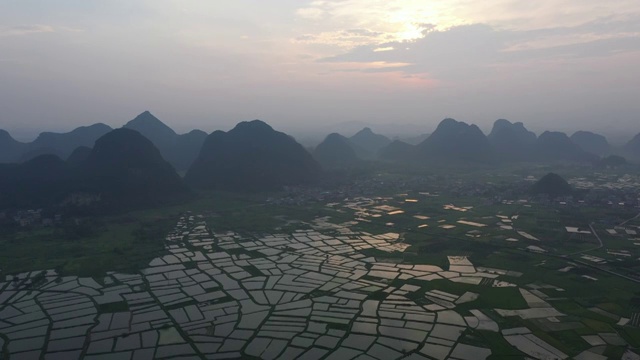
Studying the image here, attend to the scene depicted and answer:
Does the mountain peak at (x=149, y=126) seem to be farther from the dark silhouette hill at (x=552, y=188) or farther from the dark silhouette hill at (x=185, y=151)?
the dark silhouette hill at (x=552, y=188)

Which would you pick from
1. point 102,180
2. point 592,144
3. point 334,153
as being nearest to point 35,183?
point 102,180

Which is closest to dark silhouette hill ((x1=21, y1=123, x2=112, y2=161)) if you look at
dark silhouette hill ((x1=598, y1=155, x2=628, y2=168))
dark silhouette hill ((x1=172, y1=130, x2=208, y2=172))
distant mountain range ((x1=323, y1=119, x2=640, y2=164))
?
dark silhouette hill ((x1=172, y1=130, x2=208, y2=172))

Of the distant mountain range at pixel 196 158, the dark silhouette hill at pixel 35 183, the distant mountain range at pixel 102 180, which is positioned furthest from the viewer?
the distant mountain range at pixel 196 158

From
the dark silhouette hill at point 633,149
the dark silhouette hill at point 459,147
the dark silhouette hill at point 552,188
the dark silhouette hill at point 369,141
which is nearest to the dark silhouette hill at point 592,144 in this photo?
the dark silhouette hill at point 633,149

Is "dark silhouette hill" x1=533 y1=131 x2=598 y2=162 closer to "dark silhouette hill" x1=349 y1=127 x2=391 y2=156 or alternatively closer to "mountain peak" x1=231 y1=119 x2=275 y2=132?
"dark silhouette hill" x1=349 y1=127 x2=391 y2=156

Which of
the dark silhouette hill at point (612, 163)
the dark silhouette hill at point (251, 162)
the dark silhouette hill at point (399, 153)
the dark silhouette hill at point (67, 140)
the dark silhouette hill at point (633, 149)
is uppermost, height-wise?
the dark silhouette hill at point (67, 140)

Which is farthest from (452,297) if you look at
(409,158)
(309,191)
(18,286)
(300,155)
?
(409,158)

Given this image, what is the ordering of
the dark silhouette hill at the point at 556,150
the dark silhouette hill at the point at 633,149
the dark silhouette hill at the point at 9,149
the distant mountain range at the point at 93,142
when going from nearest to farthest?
the distant mountain range at the point at 93,142 → the dark silhouette hill at the point at 9,149 → the dark silhouette hill at the point at 556,150 → the dark silhouette hill at the point at 633,149
